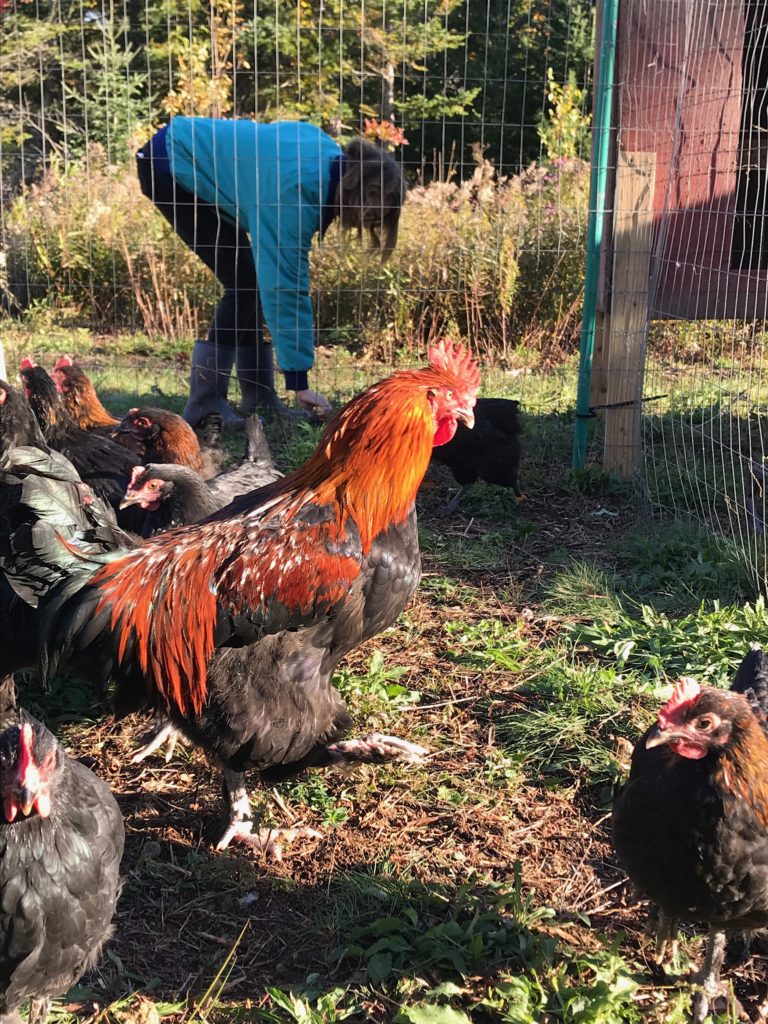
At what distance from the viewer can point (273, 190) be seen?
21.1 feet

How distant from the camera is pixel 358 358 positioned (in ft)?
32.1

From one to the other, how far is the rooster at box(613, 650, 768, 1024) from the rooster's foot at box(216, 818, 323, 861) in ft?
4.04

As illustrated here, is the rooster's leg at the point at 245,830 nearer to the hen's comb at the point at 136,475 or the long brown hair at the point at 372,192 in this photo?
the hen's comb at the point at 136,475

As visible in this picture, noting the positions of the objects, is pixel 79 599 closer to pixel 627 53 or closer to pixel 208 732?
pixel 208 732

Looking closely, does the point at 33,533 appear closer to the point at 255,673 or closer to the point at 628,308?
the point at 255,673

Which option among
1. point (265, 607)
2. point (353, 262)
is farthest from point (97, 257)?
point (265, 607)

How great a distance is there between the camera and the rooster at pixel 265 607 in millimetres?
2967

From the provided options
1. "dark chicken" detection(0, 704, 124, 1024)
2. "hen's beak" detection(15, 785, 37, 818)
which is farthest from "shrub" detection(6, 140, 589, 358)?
"hen's beak" detection(15, 785, 37, 818)

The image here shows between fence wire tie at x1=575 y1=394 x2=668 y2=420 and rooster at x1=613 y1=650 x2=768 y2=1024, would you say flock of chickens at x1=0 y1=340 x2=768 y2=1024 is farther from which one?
fence wire tie at x1=575 y1=394 x2=668 y2=420

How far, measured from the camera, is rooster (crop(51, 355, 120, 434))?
17.8ft

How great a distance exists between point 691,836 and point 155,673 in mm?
1758

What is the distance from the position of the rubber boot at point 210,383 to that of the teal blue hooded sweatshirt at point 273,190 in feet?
2.97

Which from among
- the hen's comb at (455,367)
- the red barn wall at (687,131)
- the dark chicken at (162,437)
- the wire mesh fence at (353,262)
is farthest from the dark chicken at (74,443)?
the wire mesh fence at (353,262)

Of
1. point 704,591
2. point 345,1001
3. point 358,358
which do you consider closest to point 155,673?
point 345,1001
